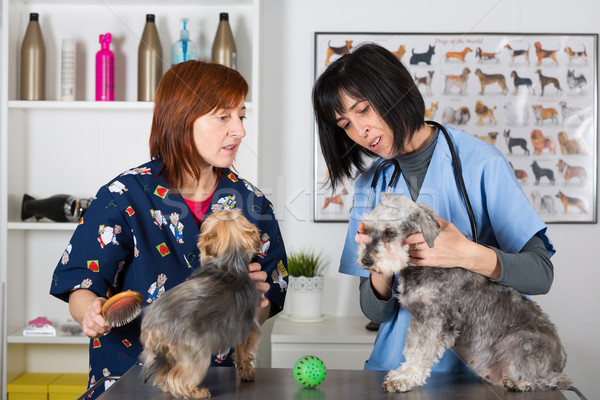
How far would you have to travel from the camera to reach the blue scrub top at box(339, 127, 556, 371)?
1446 millimetres

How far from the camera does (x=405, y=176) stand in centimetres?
158

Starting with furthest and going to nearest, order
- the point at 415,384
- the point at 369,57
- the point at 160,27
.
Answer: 1. the point at 160,27
2. the point at 369,57
3. the point at 415,384

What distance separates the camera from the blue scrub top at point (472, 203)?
4.75 ft

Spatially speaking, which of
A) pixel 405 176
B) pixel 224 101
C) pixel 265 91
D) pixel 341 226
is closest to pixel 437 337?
pixel 405 176

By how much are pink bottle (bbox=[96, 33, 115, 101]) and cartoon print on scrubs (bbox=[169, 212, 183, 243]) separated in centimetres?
155

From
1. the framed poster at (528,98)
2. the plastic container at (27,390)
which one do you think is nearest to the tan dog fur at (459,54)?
the framed poster at (528,98)

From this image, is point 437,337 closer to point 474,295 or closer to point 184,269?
point 474,295

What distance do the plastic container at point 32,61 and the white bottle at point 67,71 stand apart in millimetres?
103

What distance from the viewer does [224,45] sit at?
282 cm

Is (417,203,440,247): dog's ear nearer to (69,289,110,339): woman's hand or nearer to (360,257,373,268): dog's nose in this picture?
(360,257,373,268): dog's nose

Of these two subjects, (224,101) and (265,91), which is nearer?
(224,101)

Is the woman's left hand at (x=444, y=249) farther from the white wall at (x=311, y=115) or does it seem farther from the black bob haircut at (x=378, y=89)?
the white wall at (x=311, y=115)

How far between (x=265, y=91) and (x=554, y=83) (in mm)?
1579

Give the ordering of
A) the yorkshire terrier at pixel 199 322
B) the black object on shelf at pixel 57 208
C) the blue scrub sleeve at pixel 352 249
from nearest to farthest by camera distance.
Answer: the yorkshire terrier at pixel 199 322
the blue scrub sleeve at pixel 352 249
the black object on shelf at pixel 57 208
